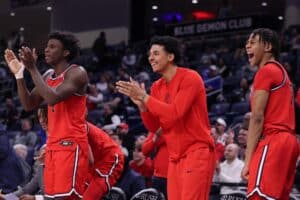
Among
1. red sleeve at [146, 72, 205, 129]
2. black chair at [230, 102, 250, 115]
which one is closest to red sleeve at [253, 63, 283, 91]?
red sleeve at [146, 72, 205, 129]

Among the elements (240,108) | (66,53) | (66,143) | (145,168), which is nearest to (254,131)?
(66,143)

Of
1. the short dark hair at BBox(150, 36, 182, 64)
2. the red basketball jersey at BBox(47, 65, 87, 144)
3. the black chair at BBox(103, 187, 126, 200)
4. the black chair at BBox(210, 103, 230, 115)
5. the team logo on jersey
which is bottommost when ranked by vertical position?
the black chair at BBox(103, 187, 126, 200)

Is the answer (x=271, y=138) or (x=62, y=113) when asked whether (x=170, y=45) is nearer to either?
(x=62, y=113)

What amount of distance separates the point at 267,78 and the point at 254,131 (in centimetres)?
37

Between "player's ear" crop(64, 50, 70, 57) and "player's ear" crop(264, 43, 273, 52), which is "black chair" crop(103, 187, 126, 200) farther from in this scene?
"player's ear" crop(264, 43, 273, 52)

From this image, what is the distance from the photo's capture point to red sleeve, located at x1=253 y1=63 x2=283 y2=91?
5090 mm

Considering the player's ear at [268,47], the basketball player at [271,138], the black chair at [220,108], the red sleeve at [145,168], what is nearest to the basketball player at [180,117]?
the basketball player at [271,138]

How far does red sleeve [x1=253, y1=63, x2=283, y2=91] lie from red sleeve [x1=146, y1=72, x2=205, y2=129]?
1.85 feet

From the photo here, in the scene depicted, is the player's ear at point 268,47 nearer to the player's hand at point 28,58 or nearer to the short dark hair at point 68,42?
the short dark hair at point 68,42

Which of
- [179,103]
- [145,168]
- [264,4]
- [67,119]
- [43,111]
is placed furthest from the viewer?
[264,4]

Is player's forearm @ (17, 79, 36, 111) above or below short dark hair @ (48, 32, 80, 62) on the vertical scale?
below

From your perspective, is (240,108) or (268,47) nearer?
(268,47)

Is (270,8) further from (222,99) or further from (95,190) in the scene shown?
(95,190)

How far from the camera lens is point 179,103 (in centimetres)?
543
